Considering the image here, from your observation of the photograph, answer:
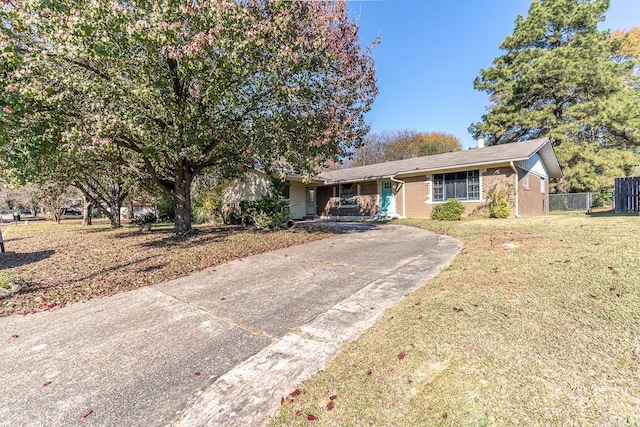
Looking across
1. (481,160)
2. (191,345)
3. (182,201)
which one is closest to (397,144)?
(481,160)

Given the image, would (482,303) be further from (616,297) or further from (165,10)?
(165,10)

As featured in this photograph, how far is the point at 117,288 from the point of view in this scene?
19.1 feet

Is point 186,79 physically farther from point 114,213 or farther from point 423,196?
point 114,213

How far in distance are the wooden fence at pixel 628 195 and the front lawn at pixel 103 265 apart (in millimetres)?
11759

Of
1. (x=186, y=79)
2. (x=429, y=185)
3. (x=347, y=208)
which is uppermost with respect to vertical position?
(x=186, y=79)

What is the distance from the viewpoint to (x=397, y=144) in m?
42.5

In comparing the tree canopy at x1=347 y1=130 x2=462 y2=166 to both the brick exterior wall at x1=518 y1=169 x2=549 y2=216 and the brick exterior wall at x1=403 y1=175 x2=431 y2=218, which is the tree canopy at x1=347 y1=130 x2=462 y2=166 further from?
the brick exterior wall at x1=403 y1=175 x2=431 y2=218

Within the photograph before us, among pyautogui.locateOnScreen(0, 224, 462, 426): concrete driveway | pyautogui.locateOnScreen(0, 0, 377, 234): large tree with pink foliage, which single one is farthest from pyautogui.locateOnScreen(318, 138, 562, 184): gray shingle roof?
pyautogui.locateOnScreen(0, 224, 462, 426): concrete driveway

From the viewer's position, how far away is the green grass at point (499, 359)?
2.04 metres

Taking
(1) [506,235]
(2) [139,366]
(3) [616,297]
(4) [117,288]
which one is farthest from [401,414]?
(1) [506,235]

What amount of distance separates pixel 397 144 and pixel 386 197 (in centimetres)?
2628

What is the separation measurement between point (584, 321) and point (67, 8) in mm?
10050

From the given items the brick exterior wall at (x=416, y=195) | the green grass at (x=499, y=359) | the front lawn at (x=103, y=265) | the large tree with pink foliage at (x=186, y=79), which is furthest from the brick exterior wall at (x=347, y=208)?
the green grass at (x=499, y=359)

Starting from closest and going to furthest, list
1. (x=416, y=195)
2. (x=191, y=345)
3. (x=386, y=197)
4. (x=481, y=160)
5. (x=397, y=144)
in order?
(x=191, y=345) < (x=481, y=160) < (x=416, y=195) < (x=386, y=197) < (x=397, y=144)
